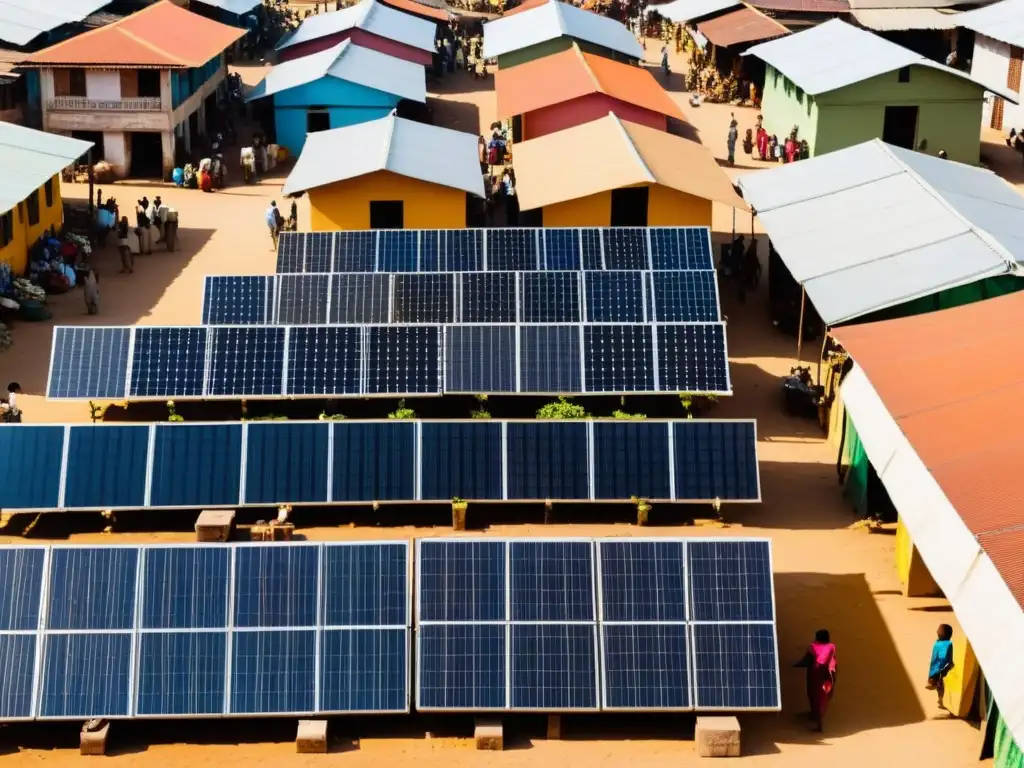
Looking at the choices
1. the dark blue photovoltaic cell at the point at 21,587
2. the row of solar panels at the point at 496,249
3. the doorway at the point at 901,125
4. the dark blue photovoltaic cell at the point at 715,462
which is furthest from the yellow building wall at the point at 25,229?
the doorway at the point at 901,125

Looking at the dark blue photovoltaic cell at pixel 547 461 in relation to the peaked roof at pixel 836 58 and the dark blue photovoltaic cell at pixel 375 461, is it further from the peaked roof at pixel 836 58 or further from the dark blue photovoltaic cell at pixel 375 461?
the peaked roof at pixel 836 58

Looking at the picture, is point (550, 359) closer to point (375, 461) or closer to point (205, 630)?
point (375, 461)

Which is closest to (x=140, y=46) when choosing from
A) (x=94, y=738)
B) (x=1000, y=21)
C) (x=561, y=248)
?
(x=561, y=248)

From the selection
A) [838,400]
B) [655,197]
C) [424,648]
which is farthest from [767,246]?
[424,648]

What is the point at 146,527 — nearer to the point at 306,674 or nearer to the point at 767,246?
the point at 306,674

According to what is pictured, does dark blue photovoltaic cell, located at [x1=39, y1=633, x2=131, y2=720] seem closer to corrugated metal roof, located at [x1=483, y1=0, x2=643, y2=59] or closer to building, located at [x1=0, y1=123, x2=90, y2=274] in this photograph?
building, located at [x1=0, y1=123, x2=90, y2=274]

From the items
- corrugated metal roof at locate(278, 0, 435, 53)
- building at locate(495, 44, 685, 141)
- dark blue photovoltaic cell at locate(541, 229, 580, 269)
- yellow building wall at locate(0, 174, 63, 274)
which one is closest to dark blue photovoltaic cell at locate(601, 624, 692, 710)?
dark blue photovoltaic cell at locate(541, 229, 580, 269)
